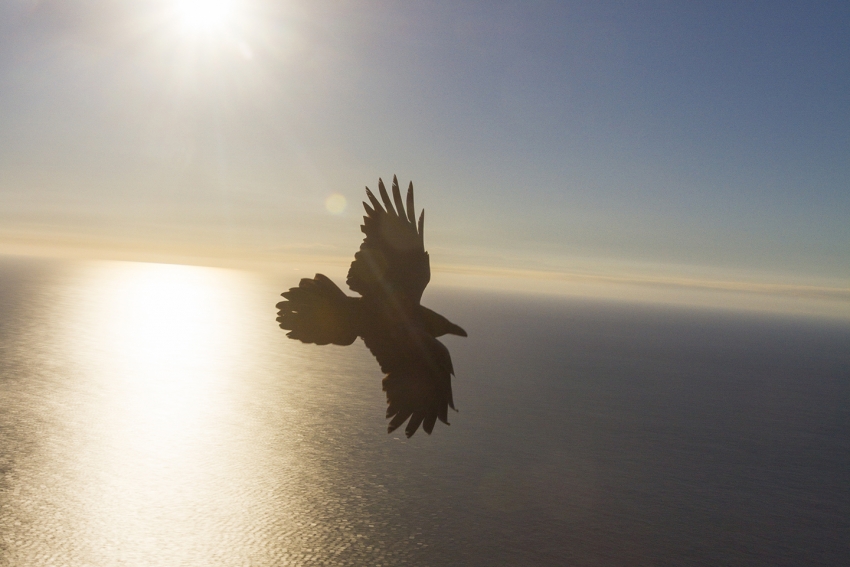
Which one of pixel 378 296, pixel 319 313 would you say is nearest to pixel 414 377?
pixel 378 296

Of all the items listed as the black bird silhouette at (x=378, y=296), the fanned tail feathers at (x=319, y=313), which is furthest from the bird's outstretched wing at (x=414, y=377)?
the fanned tail feathers at (x=319, y=313)

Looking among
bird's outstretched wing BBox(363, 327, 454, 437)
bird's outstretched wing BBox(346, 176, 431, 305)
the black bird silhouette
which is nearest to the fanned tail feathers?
the black bird silhouette

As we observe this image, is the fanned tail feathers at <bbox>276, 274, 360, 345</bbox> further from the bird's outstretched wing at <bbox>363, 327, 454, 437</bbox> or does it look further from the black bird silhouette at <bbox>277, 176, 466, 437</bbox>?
the bird's outstretched wing at <bbox>363, 327, 454, 437</bbox>

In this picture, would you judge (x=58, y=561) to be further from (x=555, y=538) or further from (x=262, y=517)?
(x=555, y=538)

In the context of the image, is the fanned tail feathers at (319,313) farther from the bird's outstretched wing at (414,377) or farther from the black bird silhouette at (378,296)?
the bird's outstretched wing at (414,377)

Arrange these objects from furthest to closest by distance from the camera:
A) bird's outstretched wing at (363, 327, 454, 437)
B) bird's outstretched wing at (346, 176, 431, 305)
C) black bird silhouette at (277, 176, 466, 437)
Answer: bird's outstretched wing at (346, 176, 431, 305) → black bird silhouette at (277, 176, 466, 437) → bird's outstretched wing at (363, 327, 454, 437)
